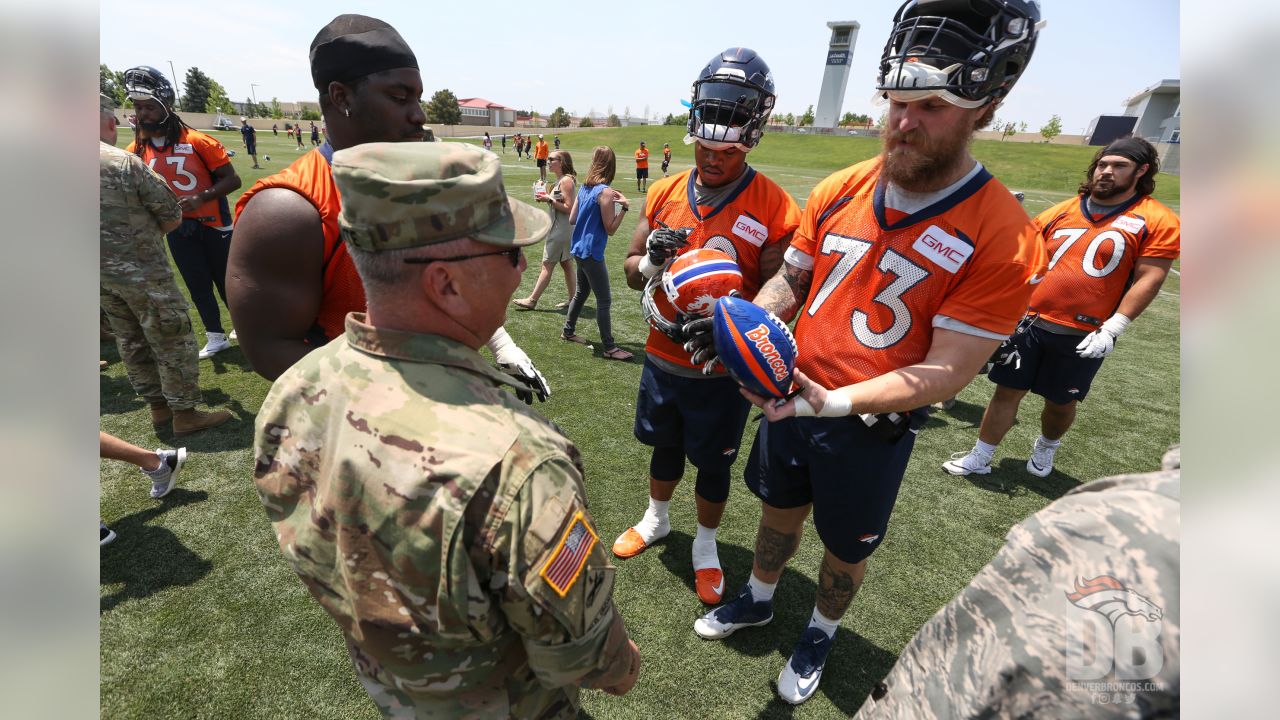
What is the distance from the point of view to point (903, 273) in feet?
7.59

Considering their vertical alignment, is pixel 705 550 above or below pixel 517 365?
below

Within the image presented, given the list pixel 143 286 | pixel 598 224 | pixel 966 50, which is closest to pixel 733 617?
pixel 966 50

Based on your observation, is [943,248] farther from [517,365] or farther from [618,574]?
[618,574]

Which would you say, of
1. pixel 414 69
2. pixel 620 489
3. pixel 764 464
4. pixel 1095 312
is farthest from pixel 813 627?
pixel 1095 312

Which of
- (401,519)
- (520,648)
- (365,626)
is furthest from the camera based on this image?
(520,648)

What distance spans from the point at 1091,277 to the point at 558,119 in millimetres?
94349

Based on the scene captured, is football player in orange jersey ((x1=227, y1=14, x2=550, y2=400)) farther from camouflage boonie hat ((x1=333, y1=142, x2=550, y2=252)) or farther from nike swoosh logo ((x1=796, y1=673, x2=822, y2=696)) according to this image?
nike swoosh logo ((x1=796, y1=673, x2=822, y2=696))

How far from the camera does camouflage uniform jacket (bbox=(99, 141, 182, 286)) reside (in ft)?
14.4

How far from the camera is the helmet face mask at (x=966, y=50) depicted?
6.86ft

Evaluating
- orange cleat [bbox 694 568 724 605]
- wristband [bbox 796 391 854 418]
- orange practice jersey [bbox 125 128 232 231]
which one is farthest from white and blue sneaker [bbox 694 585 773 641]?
orange practice jersey [bbox 125 128 232 231]

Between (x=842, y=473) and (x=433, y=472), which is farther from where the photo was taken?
(x=842, y=473)
